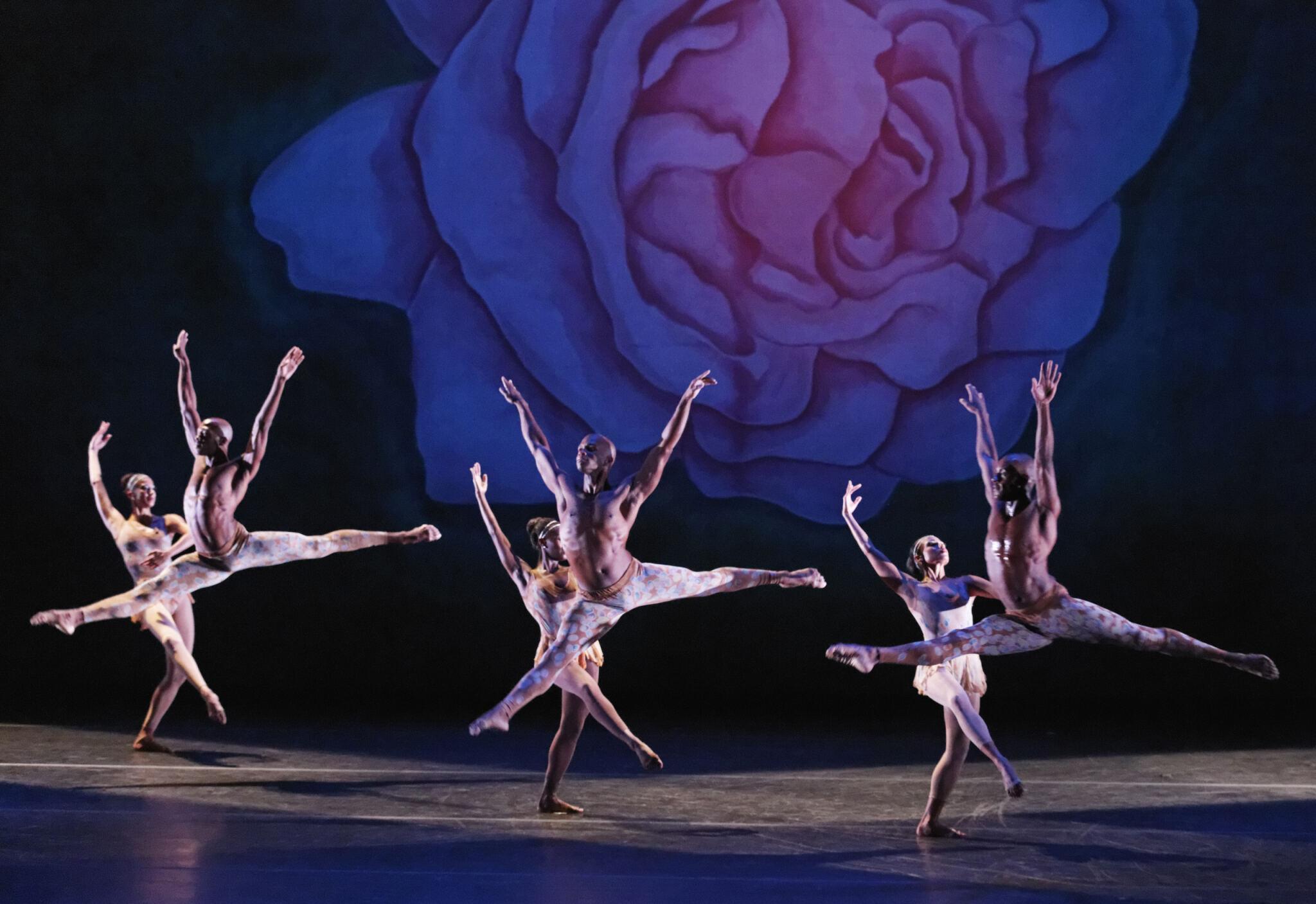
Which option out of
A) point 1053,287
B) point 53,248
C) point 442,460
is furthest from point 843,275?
point 53,248

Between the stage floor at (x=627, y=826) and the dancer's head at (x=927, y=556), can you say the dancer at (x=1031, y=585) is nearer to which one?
the dancer's head at (x=927, y=556)

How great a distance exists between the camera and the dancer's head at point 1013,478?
16.0 feet

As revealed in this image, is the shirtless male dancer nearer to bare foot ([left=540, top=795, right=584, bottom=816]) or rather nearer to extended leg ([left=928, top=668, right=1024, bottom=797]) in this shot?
bare foot ([left=540, top=795, right=584, bottom=816])

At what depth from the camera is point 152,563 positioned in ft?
22.4

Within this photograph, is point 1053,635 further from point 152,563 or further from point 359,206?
point 359,206

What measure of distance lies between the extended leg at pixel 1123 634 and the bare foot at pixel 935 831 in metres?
0.81

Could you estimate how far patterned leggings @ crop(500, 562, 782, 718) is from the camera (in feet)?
16.7

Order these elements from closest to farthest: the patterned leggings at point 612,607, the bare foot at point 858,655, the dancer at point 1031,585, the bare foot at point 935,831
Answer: the bare foot at point 858,655
the dancer at point 1031,585
the bare foot at point 935,831
the patterned leggings at point 612,607

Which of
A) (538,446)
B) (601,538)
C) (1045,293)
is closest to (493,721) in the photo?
(601,538)

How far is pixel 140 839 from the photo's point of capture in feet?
15.7

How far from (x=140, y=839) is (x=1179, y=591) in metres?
6.09

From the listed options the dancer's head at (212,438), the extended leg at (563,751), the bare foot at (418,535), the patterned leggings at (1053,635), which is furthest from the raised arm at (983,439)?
the dancer's head at (212,438)

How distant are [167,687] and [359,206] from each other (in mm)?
3263

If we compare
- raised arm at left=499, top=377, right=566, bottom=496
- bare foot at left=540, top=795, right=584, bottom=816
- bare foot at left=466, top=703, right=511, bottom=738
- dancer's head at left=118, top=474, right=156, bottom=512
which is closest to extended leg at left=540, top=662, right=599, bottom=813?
bare foot at left=540, top=795, right=584, bottom=816
